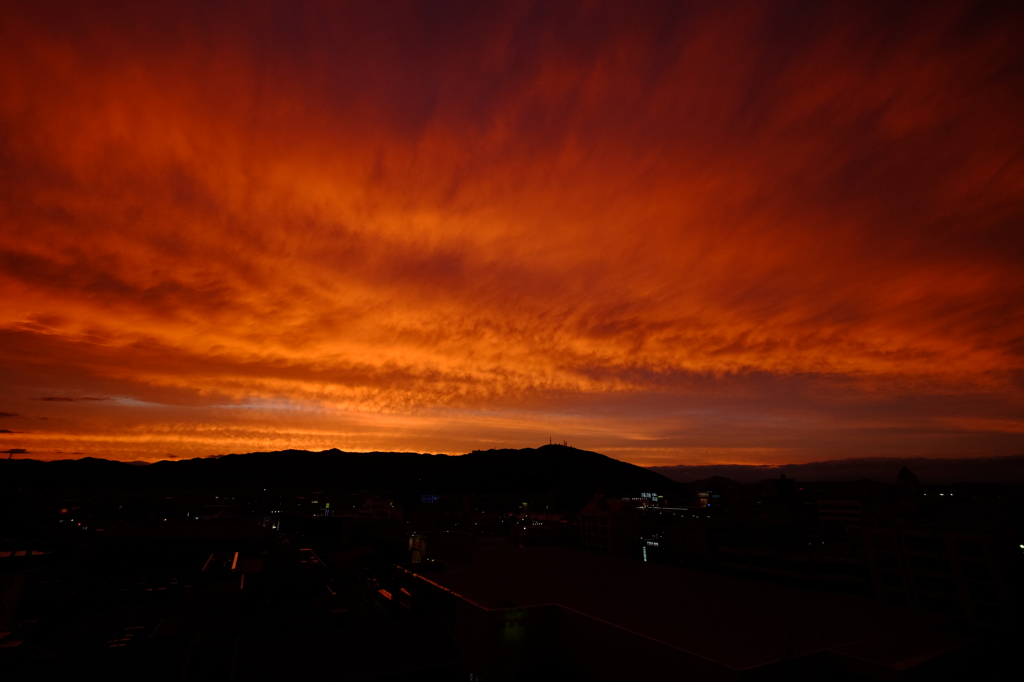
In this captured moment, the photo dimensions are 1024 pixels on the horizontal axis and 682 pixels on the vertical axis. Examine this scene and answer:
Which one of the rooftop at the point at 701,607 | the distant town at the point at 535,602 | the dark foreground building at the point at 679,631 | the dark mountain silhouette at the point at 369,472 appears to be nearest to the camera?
the dark foreground building at the point at 679,631

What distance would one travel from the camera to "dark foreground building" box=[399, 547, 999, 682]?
1299cm

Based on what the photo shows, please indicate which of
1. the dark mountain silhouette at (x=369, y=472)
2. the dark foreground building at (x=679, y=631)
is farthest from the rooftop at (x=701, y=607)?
the dark mountain silhouette at (x=369, y=472)

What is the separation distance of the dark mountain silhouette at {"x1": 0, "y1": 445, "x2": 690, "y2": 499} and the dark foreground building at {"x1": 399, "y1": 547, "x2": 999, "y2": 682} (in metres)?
79.4

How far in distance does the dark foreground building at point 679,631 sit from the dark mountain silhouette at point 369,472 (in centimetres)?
7941

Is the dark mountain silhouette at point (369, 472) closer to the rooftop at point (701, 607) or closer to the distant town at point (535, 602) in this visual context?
the distant town at point (535, 602)

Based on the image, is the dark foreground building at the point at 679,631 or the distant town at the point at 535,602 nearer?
the dark foreground building at the point at 679,631

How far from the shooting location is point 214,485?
106m

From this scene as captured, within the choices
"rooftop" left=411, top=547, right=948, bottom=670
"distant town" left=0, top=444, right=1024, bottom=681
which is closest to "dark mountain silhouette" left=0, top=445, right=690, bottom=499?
"distant town" left=0, top=444, right=1024, bottom=681

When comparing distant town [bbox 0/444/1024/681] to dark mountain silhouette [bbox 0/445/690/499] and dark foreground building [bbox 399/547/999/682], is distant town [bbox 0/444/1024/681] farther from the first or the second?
dark mountain silhouette [bbox 0/445/690/499]

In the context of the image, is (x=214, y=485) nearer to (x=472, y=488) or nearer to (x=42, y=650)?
(x=472, y=488)

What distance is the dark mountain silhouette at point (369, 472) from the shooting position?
347ft

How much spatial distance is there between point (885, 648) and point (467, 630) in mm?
14426

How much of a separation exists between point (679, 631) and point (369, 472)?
406 feet

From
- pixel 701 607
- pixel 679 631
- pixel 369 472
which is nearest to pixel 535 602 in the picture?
pixel 679 631
